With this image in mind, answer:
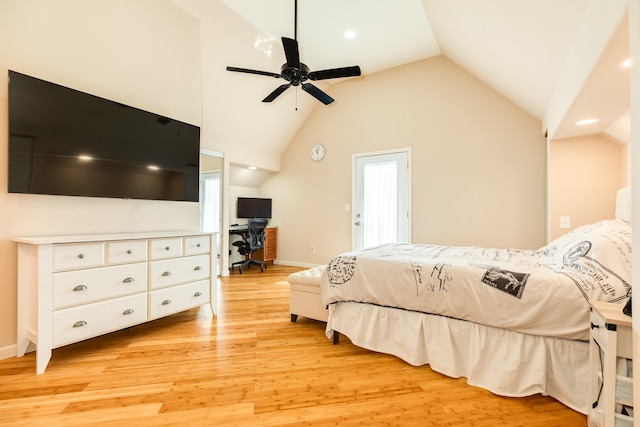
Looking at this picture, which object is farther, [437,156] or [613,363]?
[437,156]

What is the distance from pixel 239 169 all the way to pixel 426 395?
4750mm

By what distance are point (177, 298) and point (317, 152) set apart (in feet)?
11.6

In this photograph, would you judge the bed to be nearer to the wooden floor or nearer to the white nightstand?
the wooden floor

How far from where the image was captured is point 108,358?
2033 millimetres

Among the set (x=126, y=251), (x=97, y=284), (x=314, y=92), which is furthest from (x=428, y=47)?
(x=97, y=284)

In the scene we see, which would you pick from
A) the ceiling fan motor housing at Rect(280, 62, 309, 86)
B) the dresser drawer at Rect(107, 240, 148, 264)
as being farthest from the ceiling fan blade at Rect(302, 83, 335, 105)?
the dresser drawer at Rect(107, 240, 148, 264)

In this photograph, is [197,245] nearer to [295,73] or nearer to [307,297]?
[307,297]

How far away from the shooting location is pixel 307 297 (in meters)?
2.56

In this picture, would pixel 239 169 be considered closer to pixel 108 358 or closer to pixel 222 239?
pixel 222 239

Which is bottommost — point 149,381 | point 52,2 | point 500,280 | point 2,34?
point 149,381

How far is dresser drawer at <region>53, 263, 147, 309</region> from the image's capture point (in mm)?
1880

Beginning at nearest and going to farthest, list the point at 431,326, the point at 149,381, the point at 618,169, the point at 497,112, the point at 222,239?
the point at 149,381 → the point at 431,326 → the point at 618,169 → the point at 497,112 → the point at 222,239

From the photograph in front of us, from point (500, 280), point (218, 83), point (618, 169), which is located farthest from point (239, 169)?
point (618, 169)

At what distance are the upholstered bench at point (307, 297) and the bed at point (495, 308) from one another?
0.73 feet
